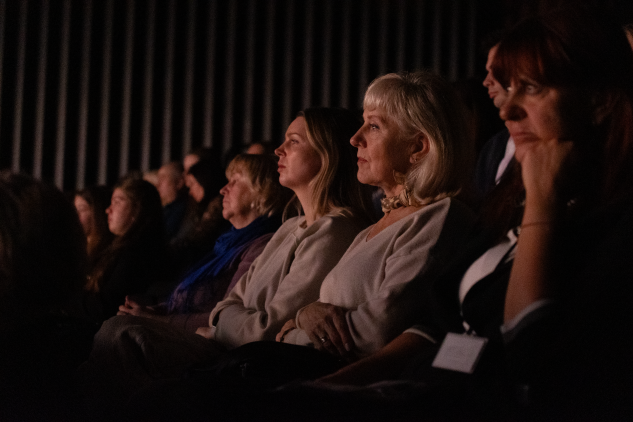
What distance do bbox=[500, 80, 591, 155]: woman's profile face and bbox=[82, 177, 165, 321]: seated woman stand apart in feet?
7.10

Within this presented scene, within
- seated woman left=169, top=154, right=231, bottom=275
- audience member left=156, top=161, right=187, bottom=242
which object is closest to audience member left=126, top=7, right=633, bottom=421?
seated woman left=169, top=154, right=231, bottom=275

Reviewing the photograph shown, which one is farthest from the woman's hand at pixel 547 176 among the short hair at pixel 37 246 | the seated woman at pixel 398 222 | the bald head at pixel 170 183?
the bald head at pixel 170 183

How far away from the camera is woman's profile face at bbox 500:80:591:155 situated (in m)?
1.04

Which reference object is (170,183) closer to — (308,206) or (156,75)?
(156,75)

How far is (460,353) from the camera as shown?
1.05 meters

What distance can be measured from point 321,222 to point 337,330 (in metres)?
0.49

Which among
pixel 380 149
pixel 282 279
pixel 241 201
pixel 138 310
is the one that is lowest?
pixel 138 310

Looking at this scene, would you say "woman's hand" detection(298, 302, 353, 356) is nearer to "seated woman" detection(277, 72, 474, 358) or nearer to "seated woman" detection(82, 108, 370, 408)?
"seated woman" detection(277, 72, 474, 358)

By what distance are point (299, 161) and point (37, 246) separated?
0.91m

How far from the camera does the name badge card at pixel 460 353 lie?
1.02 m

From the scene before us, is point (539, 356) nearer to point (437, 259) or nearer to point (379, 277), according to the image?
point (437, 259)

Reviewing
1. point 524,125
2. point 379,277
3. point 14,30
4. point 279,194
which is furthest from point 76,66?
point 524,125

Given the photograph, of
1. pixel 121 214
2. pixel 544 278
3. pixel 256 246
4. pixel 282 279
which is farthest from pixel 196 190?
pixel 544 278

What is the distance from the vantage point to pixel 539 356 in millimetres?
989
